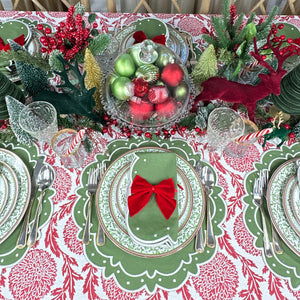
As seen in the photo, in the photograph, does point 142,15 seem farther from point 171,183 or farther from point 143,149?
point 171,183

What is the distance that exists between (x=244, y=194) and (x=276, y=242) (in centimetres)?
13

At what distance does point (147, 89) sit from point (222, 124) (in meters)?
0.20

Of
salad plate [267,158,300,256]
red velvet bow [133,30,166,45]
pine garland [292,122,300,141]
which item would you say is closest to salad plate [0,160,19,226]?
red velvet bow [133,30,166,45]

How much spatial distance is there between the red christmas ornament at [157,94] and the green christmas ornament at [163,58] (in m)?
0.07

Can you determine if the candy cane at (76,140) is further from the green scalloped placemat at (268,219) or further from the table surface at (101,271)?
the green scalloped placemat at (268,219)

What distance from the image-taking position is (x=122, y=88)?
629mm

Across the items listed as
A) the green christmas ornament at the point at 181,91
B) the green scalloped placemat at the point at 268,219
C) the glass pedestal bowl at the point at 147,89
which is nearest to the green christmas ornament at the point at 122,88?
the glass pedestal bowl at the point at 147,89

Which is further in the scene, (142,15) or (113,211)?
(142,15)

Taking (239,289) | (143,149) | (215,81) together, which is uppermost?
(215,81)

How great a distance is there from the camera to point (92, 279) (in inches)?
22.8

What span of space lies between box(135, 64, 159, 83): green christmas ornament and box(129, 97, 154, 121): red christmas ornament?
55mm

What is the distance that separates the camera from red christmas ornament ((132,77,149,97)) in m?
0.62

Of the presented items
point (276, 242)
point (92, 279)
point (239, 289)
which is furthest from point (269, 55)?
point (92, 279)

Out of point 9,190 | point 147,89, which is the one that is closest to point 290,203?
point 147,89
